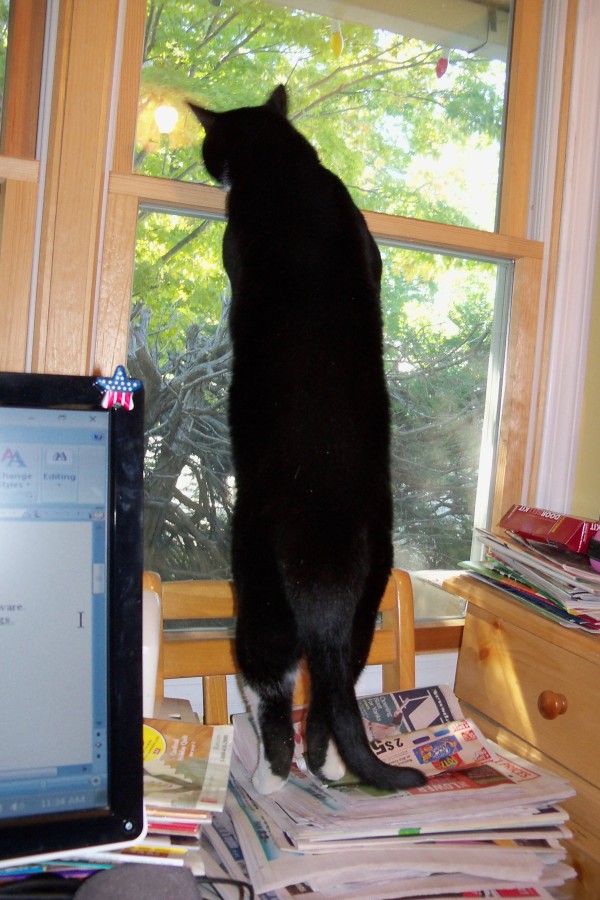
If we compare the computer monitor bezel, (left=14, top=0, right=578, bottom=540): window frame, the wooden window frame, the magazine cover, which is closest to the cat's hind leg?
the magazine cover

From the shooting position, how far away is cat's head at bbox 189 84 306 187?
118 cm

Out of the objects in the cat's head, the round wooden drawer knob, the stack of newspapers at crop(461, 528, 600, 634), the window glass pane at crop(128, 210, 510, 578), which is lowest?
the round wooden drawer knob

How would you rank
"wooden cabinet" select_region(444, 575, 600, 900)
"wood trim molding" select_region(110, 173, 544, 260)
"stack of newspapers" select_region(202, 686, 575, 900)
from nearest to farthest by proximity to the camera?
"stack of newspapers" select_region(202, 686, 575, 900)
"wooden cabinet" select_region(444, 575, 600, 900)
"wood trim molding" select_region(110, 173, 544, 260)

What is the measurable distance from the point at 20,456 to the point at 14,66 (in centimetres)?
86

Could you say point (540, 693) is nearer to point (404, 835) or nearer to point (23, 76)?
point (404, 835)

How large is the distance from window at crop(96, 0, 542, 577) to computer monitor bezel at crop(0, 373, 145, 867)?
587mm

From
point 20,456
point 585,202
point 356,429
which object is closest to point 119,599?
point 20,456

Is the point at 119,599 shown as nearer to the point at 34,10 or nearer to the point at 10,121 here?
the point at 10,121

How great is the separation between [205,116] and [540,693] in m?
1.01

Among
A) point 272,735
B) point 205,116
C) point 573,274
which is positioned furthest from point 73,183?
point 573,274

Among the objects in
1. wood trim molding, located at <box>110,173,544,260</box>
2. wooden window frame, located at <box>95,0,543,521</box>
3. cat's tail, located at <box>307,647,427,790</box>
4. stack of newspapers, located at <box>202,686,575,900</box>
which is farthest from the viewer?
wooden window frame, located at <box>95,0,543,521</box>

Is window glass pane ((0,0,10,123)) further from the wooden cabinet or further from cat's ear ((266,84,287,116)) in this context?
the wooden cabinet

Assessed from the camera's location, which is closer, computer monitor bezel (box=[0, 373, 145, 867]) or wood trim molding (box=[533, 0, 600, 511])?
computer monitor bezel (box=[0, 373, 145, 867])

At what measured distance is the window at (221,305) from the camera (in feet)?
3.87
